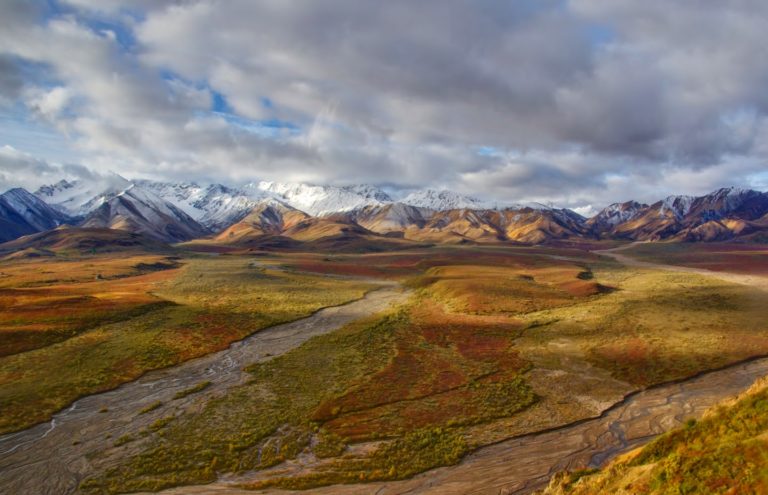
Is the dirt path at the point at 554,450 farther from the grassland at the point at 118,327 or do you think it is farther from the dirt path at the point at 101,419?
the grassland at the point at 118,327

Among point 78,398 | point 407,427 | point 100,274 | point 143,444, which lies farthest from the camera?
point 100,274

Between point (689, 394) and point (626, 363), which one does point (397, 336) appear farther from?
point (689, 394)

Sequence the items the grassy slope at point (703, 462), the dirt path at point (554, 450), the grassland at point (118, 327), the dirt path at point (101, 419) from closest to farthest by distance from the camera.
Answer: the grassy slope at point (703, 462)
the dirt path at point (554, 450)
the dirt path at point (101, 419)
the grassland at point (118, 327)

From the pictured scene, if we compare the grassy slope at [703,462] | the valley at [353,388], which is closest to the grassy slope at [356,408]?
the valley at [353,388]

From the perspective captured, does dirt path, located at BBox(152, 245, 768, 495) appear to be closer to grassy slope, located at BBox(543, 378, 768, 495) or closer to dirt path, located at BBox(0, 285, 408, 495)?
grassy slope, located at BBox(543, 378, 768, 495)

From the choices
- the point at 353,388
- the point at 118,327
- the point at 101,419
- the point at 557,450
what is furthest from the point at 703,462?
the point at 118,327

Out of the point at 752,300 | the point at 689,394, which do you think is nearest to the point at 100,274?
the point at 689,394

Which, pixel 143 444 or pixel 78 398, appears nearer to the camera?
pixel 143 444
